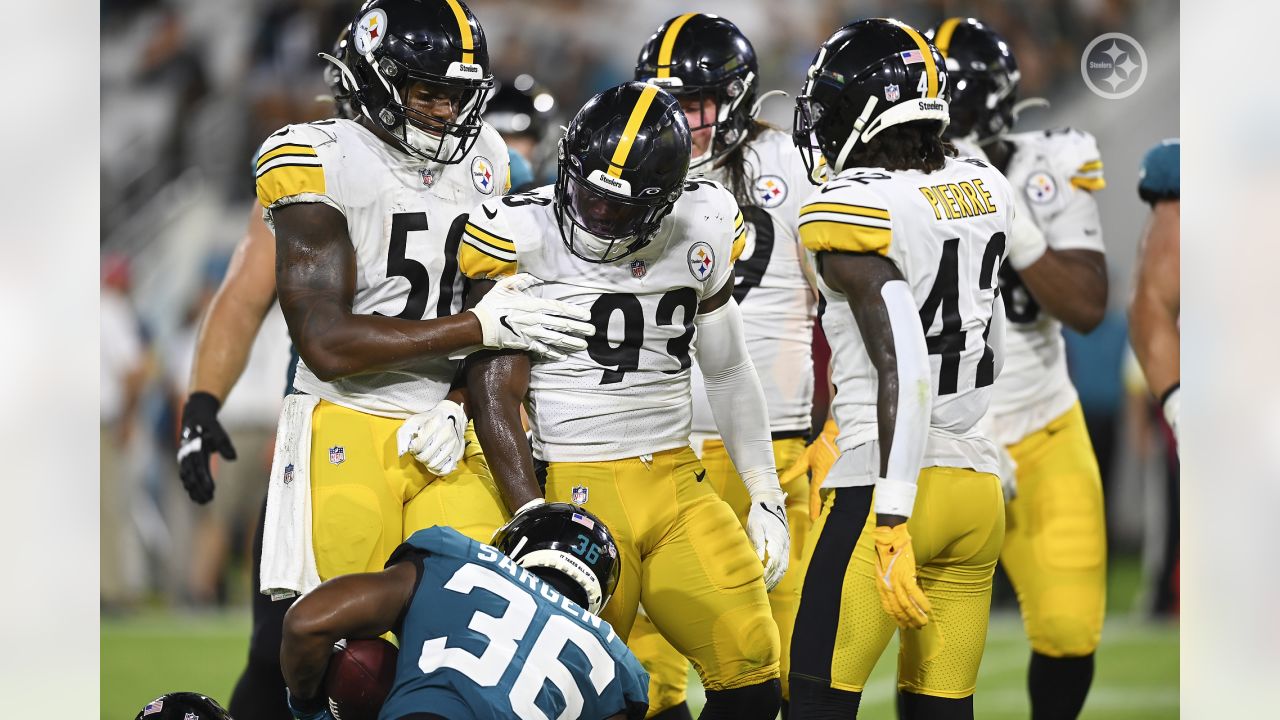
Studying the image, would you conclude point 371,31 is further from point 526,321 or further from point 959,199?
point 959,199

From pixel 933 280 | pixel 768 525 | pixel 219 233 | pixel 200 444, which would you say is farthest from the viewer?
pixel 219 233

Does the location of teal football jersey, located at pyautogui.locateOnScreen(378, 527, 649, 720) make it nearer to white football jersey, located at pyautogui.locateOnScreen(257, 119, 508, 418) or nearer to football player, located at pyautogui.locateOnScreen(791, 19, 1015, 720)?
football player, located at pyautogui.locateOnScreen(791, 19, 1015, 720)

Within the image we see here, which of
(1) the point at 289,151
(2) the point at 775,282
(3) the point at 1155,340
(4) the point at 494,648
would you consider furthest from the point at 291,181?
(3) the point at 1155,340

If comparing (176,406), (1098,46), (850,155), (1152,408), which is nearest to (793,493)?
(850,155)

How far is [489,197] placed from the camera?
8.84 feet

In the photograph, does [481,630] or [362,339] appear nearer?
[481,630]

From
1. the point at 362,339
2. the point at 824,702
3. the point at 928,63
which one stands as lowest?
the point at 824,702

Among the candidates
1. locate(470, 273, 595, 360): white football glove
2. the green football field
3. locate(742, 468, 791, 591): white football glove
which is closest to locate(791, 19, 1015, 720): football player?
locate(742, 468, 791, 591): white football glove

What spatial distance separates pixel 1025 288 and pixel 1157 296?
0.94 metres

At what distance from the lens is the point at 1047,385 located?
3363 mm

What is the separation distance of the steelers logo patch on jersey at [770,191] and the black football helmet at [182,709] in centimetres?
163

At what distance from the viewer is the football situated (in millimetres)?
1969

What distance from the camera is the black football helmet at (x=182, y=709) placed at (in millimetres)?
2191
